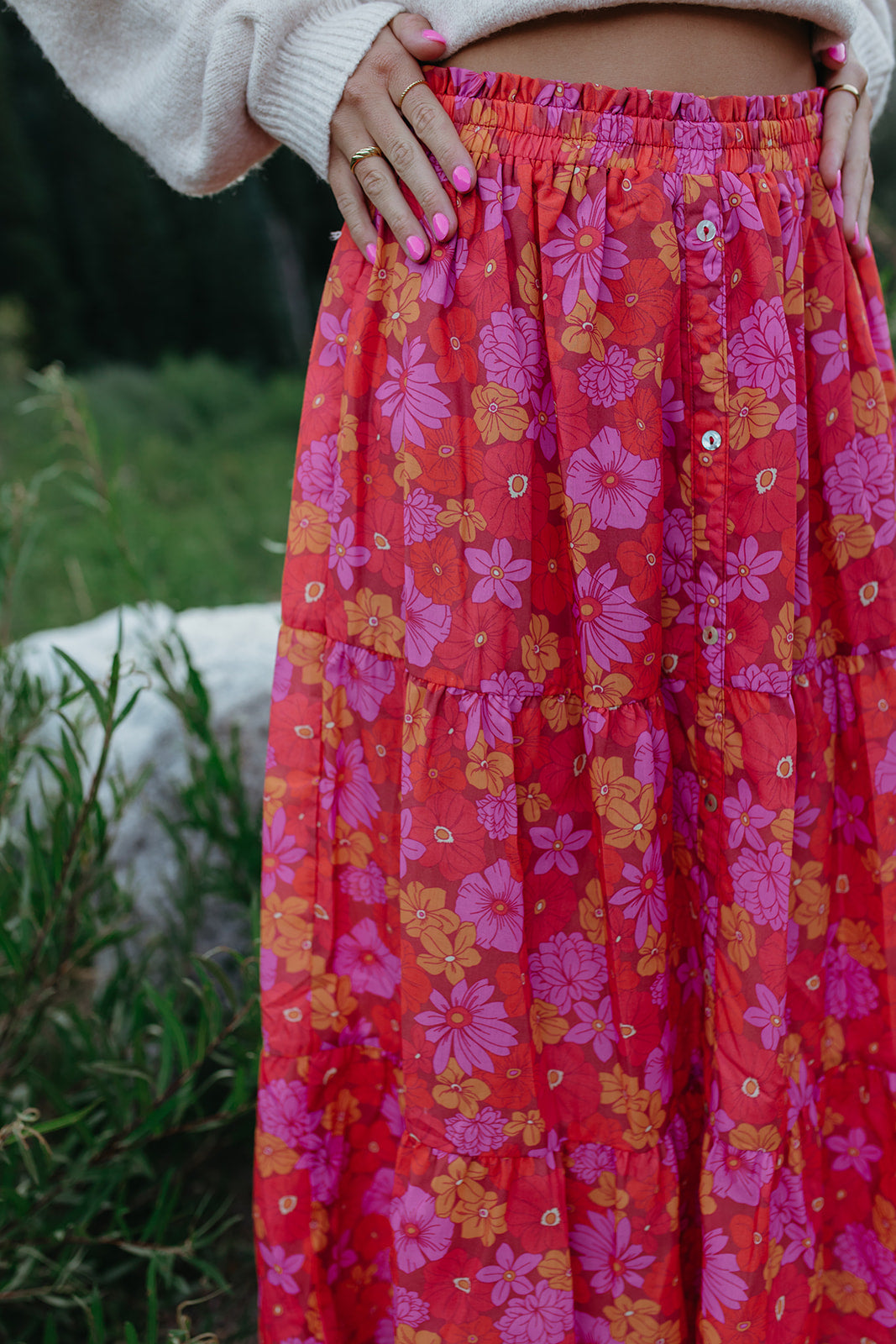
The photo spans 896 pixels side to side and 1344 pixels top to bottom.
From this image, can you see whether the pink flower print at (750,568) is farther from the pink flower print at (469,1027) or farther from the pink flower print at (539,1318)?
the pink flower print at (539,1318)

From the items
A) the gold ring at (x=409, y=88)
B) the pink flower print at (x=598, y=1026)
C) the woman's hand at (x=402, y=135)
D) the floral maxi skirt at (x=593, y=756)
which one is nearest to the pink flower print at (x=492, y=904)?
the floral maxi skirt at (x=593, y=756)

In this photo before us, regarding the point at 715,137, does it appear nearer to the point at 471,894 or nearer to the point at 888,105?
the point at 471,894

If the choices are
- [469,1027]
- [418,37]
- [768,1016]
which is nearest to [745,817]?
[768,1016]

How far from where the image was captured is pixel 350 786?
746mm

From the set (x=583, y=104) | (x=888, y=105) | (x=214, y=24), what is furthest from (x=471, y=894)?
(x=888, y=105)

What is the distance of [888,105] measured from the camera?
10.2 ft

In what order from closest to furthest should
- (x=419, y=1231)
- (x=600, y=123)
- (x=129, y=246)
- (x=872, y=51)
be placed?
1. (x=600, y=123)
2. (x=419, y=1231)
3. (x=872, y=51)
4. (x=129, y=246)

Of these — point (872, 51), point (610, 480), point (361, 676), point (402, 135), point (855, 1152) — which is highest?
point (872, 51)

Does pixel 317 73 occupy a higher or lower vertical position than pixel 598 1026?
higher

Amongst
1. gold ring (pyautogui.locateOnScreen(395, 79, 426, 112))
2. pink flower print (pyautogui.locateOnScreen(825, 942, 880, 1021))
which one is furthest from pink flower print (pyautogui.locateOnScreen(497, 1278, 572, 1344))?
gold ring (pyautogui.locateOnScreen(395, 79, 426, 112))

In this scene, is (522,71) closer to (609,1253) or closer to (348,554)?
(348,554)

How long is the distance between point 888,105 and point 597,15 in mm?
3269

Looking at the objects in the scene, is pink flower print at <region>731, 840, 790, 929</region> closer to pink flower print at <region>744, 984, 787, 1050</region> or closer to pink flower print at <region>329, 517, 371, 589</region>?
pink flower print at <region>744, 984, 787, 1050</region>

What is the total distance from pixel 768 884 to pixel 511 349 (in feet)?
1.41
